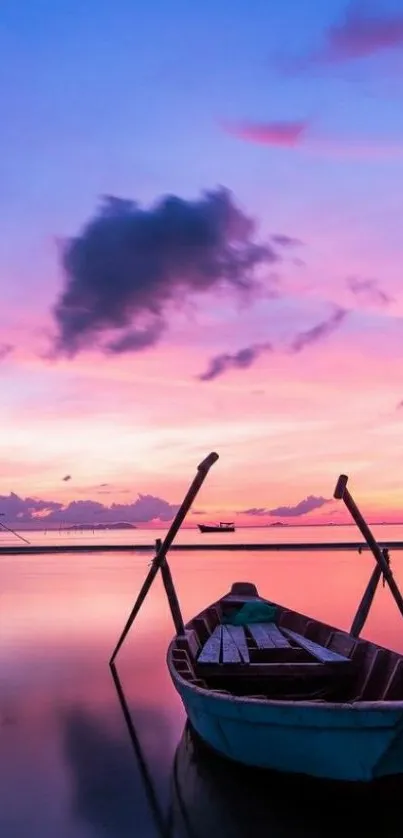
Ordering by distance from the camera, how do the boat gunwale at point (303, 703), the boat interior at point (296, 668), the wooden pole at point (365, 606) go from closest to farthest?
1. the boat gunwale at point (303, 703)
2. the boat interior at point (296, 668)
3. the wooden pole at point (365, 606)

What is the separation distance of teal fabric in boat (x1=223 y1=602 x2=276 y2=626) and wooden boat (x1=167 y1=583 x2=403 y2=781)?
1.32m

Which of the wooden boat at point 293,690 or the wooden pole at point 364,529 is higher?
the wooden pole at point 364,529

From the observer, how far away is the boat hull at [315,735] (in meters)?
10.1

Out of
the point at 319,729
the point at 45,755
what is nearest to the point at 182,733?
the point at 45,755

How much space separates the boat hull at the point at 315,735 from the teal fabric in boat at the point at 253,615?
9.54 metres

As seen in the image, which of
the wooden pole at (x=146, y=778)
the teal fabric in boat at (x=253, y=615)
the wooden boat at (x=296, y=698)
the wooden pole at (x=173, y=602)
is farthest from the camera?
the teal fabric in boat at (x=253, y=615)

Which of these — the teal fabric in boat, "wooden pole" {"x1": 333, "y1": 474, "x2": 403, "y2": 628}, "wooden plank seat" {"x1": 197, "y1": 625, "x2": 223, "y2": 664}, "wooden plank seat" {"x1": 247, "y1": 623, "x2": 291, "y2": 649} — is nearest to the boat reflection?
"wooden plank seat" {"x1": 197, "y1": 625, "x2": 223, "y2": 664}

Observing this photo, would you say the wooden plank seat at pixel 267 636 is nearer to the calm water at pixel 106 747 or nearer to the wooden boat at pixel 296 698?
the wooden boat at pixel 296 698

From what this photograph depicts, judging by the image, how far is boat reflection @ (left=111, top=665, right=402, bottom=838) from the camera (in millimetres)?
10789

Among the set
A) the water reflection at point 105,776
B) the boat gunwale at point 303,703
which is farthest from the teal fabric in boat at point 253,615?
the boat gunwale at point 303,703

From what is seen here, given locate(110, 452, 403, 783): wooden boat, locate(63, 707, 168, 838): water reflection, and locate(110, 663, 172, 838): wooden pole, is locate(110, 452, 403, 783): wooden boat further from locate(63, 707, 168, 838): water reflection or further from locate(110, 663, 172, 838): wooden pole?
locate(63, 707, 168, 838): water reflection

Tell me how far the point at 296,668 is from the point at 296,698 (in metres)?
0.59

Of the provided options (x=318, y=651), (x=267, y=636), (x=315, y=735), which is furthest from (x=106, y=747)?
(x=315, y=735)

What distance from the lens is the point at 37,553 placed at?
5037 inches
